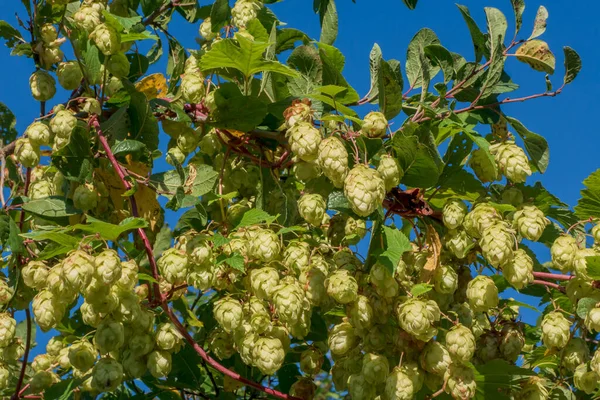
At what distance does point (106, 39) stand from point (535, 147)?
1621 mm

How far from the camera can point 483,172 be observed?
3.51 meters

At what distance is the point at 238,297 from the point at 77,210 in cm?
70

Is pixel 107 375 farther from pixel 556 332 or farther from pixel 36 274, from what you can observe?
pixel 556 332

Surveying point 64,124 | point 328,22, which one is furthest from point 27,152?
point 328,22

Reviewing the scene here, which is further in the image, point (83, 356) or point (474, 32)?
point (474, 32)

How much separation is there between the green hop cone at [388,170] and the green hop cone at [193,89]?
32.0 inches

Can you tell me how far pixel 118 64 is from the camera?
3602 mm

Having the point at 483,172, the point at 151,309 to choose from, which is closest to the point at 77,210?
the point at 151,309

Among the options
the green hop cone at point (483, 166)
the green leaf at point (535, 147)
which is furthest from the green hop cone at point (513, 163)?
the green leaf at point (535, 147)

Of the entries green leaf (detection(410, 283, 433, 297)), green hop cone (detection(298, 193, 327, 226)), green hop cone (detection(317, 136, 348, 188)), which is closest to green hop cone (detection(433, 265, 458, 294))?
green leaf (detection(410, 283, 433, 297))

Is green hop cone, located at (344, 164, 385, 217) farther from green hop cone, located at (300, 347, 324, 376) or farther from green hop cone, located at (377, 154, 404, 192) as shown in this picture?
green hop cone, located at (300, 347, 324, 376)

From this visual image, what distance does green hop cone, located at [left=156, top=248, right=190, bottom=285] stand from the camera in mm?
3109

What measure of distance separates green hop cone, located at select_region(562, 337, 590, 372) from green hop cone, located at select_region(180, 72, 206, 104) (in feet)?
5.33

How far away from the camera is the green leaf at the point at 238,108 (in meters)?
3.50
